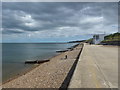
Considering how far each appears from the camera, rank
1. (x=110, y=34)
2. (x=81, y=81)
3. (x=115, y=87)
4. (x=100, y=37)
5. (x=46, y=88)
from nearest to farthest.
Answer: (x=115, y=87), (x=81, y=81), (x=46, y=88), (x=100, y=37), (x=110, y=34)

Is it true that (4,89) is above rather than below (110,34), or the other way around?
below

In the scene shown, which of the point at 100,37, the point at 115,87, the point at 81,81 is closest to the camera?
the point at 115,87

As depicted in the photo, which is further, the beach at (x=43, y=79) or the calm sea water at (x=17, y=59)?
the calm sea water at (x=17, y=59)

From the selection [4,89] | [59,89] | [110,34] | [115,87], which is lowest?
[4,89]

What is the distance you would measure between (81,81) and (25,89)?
403cm

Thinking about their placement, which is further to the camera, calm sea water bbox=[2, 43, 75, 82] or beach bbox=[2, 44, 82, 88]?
calm sea water bbox=[2, 43, 75, 82]

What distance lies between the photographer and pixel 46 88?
763cm

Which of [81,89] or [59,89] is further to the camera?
[59,89]

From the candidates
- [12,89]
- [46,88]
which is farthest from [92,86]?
[12,89]

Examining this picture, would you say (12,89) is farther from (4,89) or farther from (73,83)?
(73,83)

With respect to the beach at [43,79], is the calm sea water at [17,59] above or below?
below

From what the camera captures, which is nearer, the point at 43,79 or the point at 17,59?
the point at 43,79

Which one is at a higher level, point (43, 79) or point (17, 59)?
point (43, 79)

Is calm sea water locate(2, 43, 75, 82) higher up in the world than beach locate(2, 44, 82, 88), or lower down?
lower down
